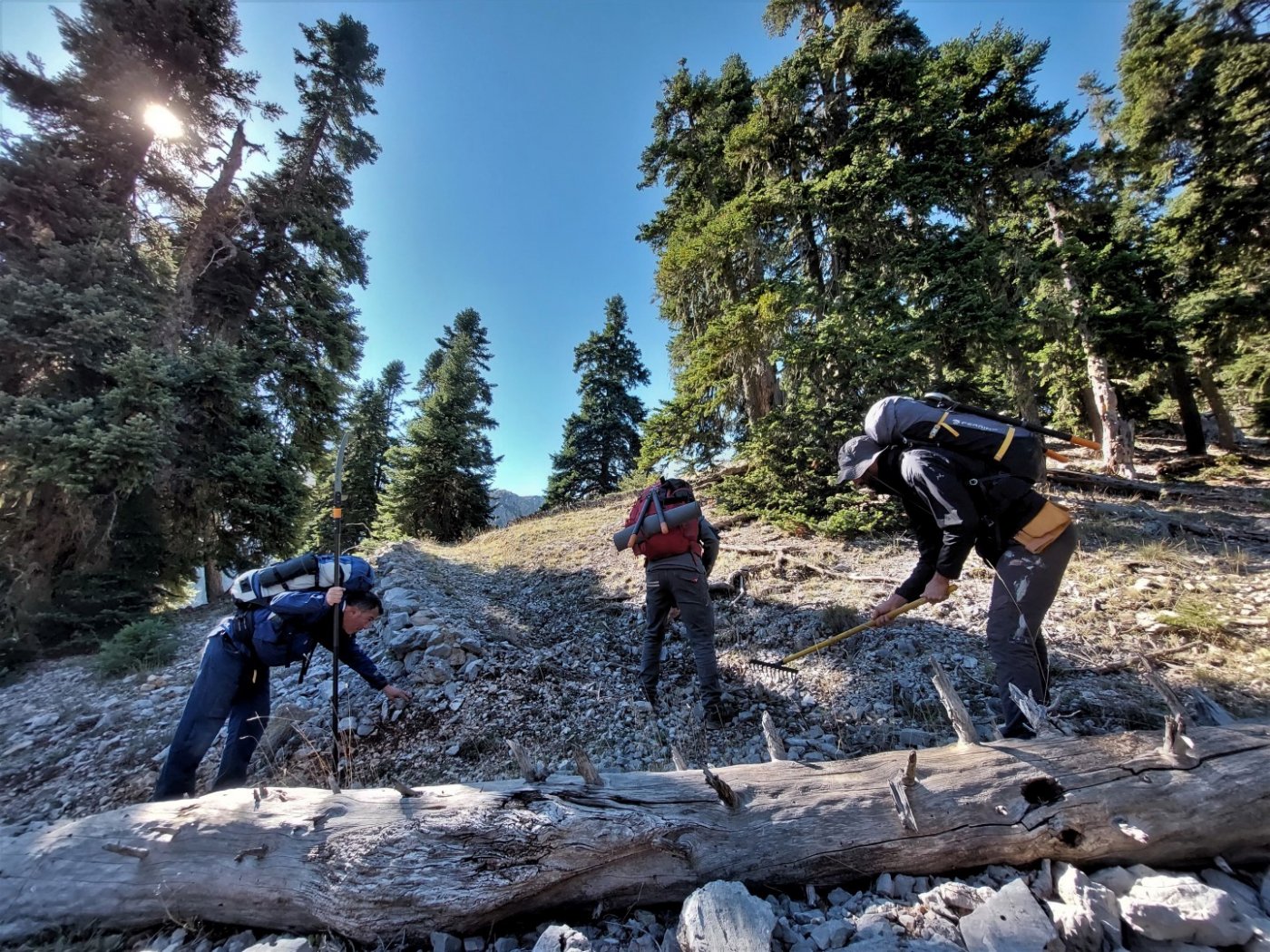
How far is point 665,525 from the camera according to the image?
177 inches

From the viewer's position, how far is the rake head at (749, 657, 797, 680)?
4.62m

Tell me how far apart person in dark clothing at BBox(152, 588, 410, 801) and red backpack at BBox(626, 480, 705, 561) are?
2.51m

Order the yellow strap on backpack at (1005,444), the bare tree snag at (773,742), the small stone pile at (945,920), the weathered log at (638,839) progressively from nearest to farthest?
1. the small stone pile at (945,920)
2. the weathered log at (638,839)
3. the bare tree snag at (773,742)
4. the yellow strap on backpack at (1005,444)

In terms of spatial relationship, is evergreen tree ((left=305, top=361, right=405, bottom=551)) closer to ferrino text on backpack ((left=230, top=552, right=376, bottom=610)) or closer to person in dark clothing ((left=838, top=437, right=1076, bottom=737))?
ferrino text on backpack ((left=230, top=552, right=376, bottom=610))

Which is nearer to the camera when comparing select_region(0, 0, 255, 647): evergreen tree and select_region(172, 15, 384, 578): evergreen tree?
select_region(0, 0, 255, 647): evergreen tree

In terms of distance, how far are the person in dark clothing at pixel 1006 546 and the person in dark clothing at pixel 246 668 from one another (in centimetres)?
437

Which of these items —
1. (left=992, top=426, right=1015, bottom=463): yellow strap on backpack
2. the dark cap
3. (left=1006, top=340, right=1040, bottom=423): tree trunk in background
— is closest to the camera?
(left=992, top=426, right=1015, bottom=463): yellow strap on backpack

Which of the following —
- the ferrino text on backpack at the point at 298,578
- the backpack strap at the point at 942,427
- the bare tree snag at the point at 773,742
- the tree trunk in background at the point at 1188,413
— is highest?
the tree trunk in background at the point at 1188,413

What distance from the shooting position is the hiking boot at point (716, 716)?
13.7 ft

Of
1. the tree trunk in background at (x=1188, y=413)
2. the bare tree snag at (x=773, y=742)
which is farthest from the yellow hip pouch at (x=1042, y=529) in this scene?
the tree trunk in background at (x=1188, y=413)

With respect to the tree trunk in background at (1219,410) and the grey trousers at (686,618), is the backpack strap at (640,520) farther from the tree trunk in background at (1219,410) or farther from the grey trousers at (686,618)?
the tree trunk in background at (1219,410)

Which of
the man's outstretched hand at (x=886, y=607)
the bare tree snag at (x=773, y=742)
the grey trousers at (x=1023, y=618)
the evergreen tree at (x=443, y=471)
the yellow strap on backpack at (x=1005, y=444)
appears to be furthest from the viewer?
the evergreen tree at (x=443, y=471)

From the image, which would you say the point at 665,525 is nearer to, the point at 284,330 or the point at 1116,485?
the point at 1116,485

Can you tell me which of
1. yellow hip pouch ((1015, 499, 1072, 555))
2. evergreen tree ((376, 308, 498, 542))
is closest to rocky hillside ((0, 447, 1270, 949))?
yellow hip pouch ((1015, 499, 1072, 555))
